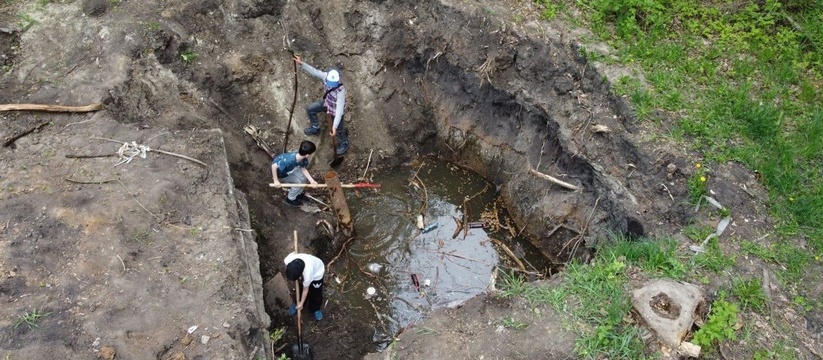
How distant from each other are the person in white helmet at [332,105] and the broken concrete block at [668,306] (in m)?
5.04

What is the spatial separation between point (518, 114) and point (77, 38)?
675 centimetres

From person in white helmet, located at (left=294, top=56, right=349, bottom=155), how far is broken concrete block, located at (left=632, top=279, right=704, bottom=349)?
5042 millimetres

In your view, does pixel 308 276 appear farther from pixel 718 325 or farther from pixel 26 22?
pixel 26 22

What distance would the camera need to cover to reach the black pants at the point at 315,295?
6.85 metres

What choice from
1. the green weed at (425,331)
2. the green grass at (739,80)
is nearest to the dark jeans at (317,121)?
the green grass at (739,80)

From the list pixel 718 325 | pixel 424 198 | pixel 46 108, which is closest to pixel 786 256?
pixel 718 325

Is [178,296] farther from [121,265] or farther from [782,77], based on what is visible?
[782,77]

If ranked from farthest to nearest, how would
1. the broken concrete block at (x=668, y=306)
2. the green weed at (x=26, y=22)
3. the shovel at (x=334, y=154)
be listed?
the shovel at (x=334, y=154) → the green weed at (x=26, y=22) → the broken concrete block at (x=668, y=306)

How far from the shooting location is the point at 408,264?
819cm

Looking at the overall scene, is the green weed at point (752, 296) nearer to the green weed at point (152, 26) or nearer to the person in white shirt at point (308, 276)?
the person in white shirt at point (308, 276)

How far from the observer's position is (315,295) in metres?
7.03

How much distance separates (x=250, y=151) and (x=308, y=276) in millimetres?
3022

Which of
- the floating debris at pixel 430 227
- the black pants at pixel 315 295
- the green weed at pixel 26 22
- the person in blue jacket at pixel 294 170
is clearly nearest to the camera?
the black pants at pixel 315 295

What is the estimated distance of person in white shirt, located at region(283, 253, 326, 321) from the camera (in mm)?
6298
